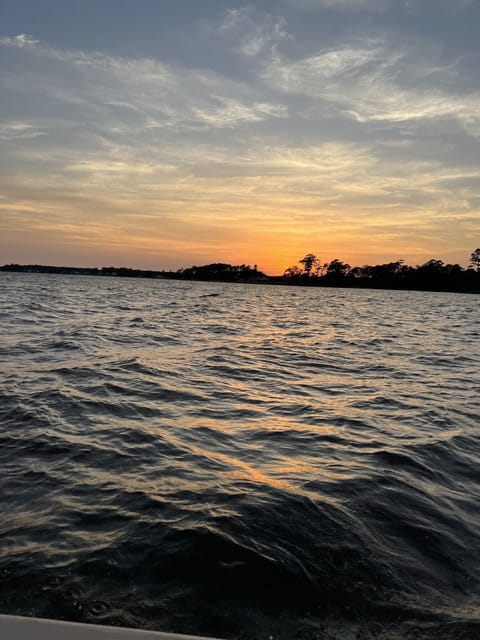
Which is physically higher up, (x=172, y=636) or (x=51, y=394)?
(x=172, y=636)

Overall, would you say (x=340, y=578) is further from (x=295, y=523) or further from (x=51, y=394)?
(x=51, y=394)

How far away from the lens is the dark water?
138 inches

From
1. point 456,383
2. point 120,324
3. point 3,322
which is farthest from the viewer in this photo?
point 120,324

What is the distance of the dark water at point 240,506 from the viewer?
3.50m

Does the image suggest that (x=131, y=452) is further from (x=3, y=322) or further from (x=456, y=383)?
(x=3, y=322)

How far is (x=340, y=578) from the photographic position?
390cm

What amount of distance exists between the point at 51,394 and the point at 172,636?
869 centimetres

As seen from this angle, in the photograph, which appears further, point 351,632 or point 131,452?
point 131,452

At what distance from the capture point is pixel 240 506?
5.12 meters

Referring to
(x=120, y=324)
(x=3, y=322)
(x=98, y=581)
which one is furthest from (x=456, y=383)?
(x=3, y=322)

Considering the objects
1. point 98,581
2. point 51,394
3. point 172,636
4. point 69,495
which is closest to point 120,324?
point 51,394

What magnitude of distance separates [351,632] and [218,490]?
2509mm

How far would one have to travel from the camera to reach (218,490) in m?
5.52

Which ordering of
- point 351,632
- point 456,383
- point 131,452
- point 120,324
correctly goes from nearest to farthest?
point 351,632, point 131,452, point 456,383, point 120,324
